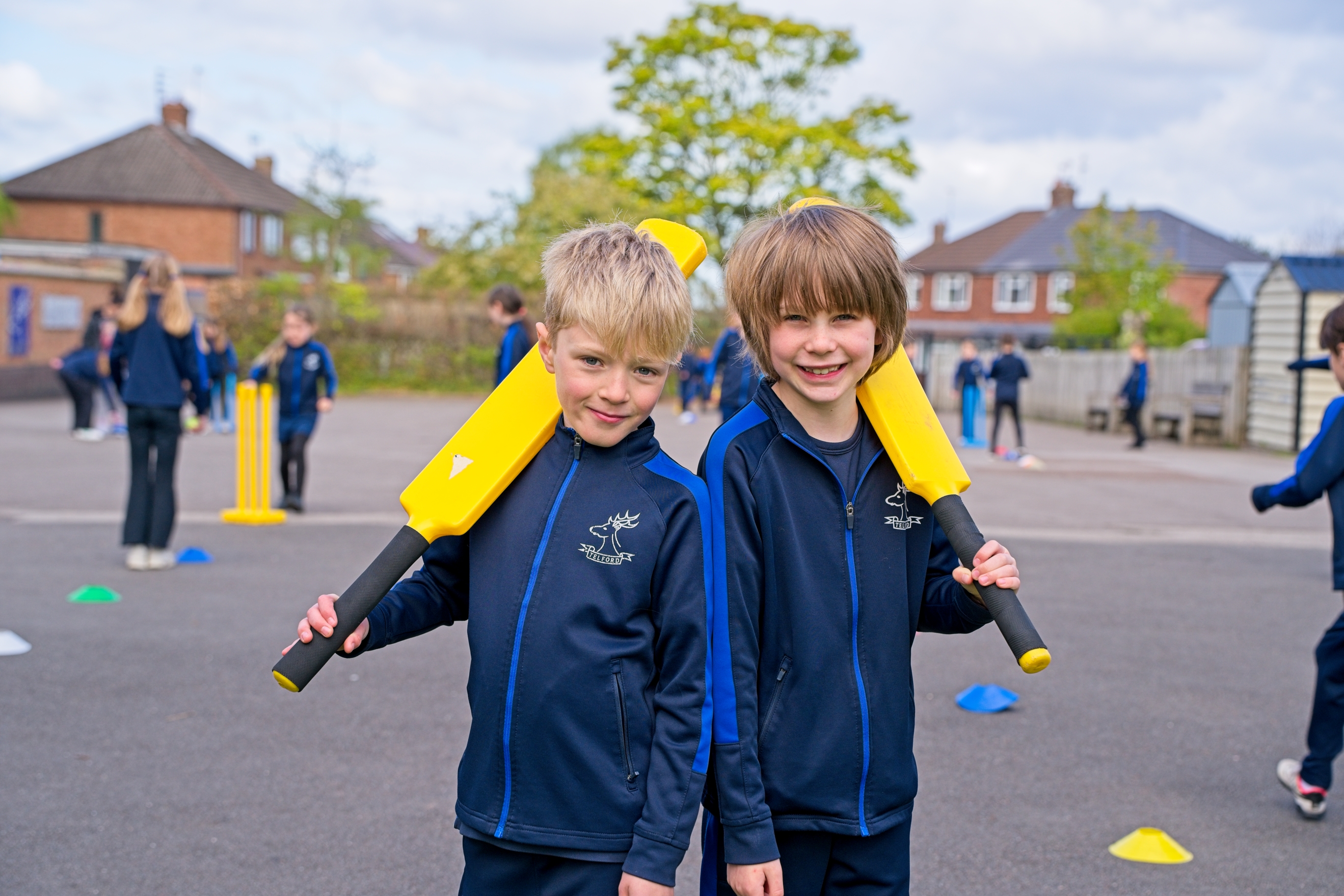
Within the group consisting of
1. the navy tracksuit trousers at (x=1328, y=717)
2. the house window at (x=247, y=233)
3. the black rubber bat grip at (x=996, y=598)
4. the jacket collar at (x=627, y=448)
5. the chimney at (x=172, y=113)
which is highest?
the chimney at (x=172, y=113)

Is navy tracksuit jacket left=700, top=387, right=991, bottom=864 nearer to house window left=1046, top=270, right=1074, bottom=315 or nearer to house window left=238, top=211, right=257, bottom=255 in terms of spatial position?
house window left=238, top=211, right=257, bottom=255

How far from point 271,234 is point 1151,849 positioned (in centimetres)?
5909

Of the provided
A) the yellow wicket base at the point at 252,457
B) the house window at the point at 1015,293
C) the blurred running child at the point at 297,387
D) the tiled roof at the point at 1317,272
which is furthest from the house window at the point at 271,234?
the yellow wicket base at the point at 252,457

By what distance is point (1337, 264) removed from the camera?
2097 cm

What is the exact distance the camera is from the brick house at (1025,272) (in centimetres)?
6219

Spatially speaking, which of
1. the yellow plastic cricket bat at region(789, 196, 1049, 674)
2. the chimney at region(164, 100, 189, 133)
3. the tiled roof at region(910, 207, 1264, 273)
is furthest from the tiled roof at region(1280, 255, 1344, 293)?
the chimney at region(164, 100, 189, 133)

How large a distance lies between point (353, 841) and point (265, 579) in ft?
15.4

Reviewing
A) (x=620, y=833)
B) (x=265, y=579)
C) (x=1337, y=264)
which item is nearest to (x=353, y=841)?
(x=620, y=833)

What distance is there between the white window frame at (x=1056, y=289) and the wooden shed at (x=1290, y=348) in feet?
130

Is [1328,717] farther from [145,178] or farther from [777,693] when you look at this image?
[145,178]

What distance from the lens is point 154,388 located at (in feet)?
28.6

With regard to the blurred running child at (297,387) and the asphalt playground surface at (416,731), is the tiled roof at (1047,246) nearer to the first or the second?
the blurred running child at (297,387)

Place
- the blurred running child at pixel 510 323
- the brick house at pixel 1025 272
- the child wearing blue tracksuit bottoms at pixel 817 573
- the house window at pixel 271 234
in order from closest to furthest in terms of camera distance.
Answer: the child wearing blue tracksuit bottoms at pixel 817 573 < the blurred running child at pixel 510 323 < the house window at pixel 271 234 < the brick house at pixel 1025 272

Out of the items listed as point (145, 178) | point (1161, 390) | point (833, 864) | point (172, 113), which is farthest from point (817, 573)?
point (172, 113)
